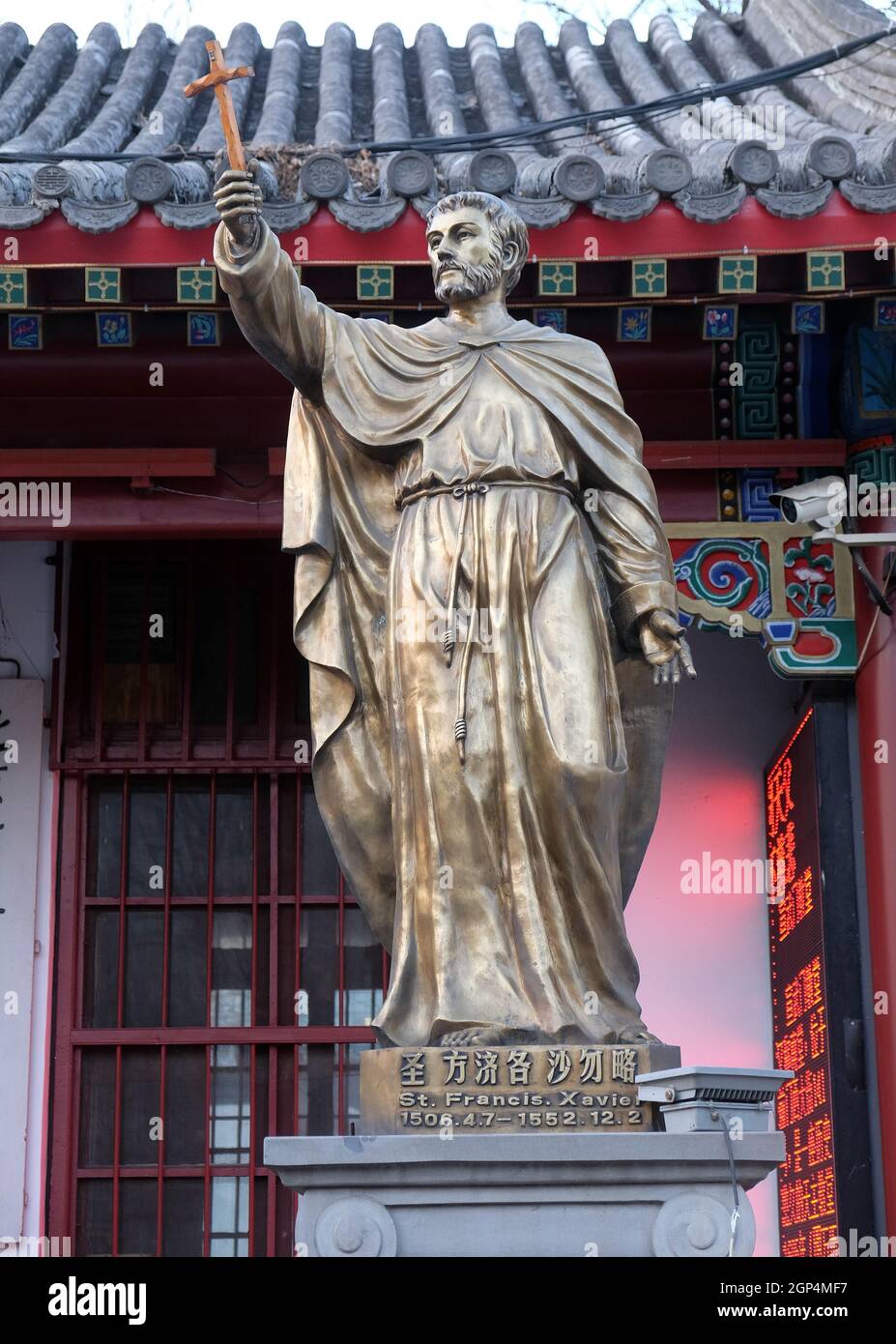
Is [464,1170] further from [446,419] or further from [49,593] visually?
[49,593]

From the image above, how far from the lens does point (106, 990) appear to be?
8.12 metres

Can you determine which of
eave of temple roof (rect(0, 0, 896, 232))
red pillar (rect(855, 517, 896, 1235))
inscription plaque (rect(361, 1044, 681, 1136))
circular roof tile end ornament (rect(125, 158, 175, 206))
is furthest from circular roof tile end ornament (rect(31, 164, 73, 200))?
inscription plaque (rect(361, 1044, 681, 1136))

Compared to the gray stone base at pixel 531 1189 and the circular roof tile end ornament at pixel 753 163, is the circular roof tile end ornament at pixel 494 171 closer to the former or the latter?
the circular roof tile end ornament at pixel 753 163

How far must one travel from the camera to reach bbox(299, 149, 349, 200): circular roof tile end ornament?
658 centimetres

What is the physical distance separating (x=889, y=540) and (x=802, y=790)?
121 cm

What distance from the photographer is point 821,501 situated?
7.16 metres

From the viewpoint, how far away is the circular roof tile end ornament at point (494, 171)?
21.4 ft

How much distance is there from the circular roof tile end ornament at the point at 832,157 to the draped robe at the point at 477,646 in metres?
1.78

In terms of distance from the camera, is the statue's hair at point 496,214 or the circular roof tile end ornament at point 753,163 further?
the circular roof tile end ornament at point 753,163

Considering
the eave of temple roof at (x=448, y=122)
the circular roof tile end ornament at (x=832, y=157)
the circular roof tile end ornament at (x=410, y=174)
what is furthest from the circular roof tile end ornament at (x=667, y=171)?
the circular roof tile end ornament at (x=410, y=174)

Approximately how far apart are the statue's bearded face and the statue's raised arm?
325mm

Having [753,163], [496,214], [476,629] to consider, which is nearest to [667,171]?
[753,163]

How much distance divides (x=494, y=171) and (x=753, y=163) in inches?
32.8
